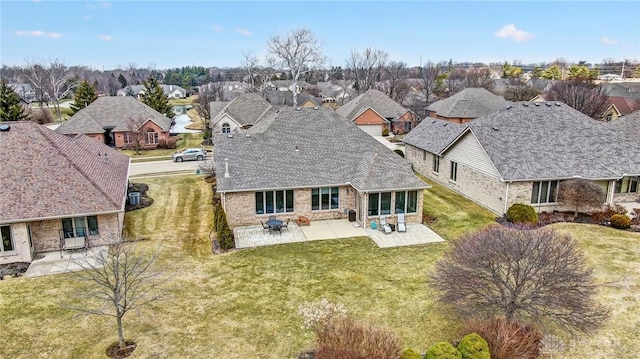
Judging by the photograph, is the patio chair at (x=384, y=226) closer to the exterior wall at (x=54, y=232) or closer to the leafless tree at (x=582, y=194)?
the leafless tree at (x=582, y=194)

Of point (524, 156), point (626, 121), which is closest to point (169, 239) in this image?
point (524, 156)

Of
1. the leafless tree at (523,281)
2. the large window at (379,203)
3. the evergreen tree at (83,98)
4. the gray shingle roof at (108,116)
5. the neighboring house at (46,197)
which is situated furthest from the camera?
the evergreen tree at (83,98)

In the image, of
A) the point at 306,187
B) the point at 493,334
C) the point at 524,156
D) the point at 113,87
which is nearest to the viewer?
the point at 493,334

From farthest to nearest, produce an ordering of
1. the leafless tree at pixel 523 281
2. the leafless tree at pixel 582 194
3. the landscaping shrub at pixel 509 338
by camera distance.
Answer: the leafless tree at pixel 582 194 → the leafless tree at pixel 523 281 → the landscaping shrub at pixel 509 338

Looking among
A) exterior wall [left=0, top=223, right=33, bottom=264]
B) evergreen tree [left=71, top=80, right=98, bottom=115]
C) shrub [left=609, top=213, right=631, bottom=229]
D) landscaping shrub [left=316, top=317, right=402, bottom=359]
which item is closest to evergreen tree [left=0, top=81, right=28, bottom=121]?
evergreen tree [left=71, top=80, right=98, bottom=115]

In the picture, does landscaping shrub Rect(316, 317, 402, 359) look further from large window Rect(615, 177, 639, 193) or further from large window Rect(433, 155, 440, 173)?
large window Rect(615, 177, 639, 193)

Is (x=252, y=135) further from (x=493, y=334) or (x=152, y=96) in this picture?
(x=152, y=96)

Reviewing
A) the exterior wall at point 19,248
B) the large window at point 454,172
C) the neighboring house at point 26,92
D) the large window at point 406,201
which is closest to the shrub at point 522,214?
the large window at point 406,201
